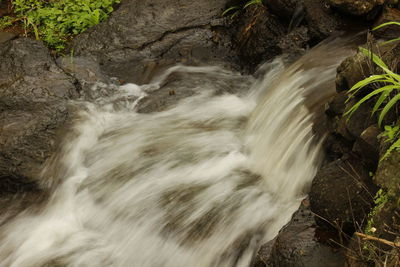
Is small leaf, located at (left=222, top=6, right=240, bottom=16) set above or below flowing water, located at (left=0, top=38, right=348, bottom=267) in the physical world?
above

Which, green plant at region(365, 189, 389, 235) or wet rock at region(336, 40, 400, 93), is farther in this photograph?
wet rock at region(336, 40, 400, 93)

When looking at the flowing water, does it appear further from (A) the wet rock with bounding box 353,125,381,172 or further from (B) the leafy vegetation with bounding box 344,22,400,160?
(B) the leafy vegetation with bounding box 344,22,400,160

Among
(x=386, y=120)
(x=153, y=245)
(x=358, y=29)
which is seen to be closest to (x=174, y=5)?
(x=358, y=29)

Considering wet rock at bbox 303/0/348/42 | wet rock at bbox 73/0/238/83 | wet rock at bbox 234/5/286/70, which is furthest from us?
wet rock at bbox 73/0/238/83

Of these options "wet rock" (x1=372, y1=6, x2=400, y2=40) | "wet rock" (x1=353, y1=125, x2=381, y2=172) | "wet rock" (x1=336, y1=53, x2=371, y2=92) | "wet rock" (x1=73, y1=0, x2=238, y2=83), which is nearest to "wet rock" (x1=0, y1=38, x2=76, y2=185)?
"wet rock" (x1=73, y1=0, x2=238, y2=83)

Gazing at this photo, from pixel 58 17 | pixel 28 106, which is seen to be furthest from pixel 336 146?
pixel 58 17

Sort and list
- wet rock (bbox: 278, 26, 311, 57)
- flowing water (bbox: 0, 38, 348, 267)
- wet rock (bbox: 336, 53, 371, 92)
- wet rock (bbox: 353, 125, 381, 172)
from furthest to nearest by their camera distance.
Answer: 1. wet rock (bbox: 278, 26, 311, 57)
2. flowing water (bbox: 0, 38, 348, 267)
3. wet rock (bbox: 336, 53, 371, 92)
4. wet rock (bbox: 353, 125, 381, 172)

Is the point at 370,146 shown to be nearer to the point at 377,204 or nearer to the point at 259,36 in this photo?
the point at 377,204

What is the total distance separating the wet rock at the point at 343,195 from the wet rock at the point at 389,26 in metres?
2.17

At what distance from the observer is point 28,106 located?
18.4 feet

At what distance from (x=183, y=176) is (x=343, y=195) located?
1.89 meters

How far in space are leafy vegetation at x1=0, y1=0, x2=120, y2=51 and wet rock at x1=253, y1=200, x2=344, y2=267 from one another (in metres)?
4.79

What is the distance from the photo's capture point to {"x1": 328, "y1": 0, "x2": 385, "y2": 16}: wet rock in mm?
5254

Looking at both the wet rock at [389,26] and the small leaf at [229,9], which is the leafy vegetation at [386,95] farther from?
the small leaf at [229,9]
